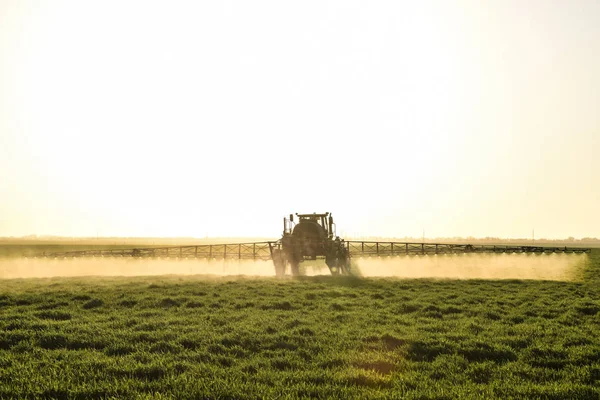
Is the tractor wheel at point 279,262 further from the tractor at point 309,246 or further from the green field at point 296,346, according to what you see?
the green field at point 296,346

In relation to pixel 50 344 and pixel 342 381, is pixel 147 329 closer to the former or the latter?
pixel 50 344

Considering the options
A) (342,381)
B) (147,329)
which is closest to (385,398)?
(342,381)

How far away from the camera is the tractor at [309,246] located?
3300cm

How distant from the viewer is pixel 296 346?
33.6 feet

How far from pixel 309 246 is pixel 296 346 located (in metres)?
22.9

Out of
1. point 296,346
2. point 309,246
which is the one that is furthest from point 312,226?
point 296,346

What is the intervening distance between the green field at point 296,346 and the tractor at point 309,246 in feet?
48.1

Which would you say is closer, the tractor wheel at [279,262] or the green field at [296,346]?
the green field at [296,346]

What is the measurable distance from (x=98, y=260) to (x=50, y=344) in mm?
34278

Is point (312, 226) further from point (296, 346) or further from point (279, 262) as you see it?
point (296, 346)

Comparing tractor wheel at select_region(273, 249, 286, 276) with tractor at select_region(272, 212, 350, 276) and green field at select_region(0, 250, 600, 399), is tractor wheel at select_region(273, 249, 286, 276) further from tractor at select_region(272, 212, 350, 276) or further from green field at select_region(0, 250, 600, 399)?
green field at select_region(0, 250, 600, 399)

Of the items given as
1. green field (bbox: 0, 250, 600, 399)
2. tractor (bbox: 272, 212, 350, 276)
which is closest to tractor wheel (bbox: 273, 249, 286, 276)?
tractor (bbox: 272, 212, 350, 276)

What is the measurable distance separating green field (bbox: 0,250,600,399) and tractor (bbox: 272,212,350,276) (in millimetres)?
14672

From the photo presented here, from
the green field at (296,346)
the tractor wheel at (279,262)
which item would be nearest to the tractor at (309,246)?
the tractor wheel at (279,262)
